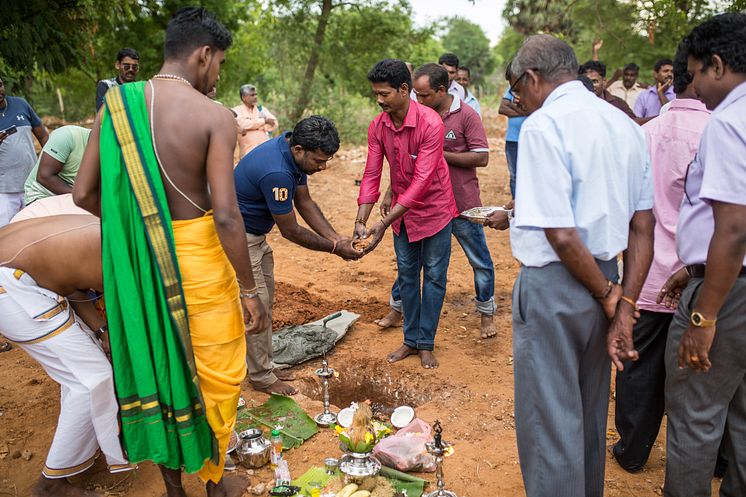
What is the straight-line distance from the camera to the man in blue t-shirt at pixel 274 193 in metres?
3.70

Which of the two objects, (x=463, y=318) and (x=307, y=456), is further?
(x=463, y=318)

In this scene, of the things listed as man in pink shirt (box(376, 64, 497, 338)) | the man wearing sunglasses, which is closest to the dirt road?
man in pink shirt (box(376, 64, 497, 338))

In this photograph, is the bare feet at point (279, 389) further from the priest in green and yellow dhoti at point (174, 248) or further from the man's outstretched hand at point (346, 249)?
the priest in green and yellow dhoti at point (174, 248)

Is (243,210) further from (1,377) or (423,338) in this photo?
(1,377)

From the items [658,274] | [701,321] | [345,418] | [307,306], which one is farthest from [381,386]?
[701,321]

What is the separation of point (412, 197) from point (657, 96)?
4252mm

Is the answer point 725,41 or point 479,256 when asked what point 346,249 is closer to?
point 479,256

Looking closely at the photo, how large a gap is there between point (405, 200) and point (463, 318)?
1746 mm

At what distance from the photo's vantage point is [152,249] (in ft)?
8.56

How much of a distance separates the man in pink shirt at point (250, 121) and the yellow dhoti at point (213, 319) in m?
6.35

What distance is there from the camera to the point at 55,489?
119 inches

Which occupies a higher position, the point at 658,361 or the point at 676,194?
the point at 676,194

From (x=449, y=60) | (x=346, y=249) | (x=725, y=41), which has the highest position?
(x=449, y=60)

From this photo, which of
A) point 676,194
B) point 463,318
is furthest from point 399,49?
point 676,194
